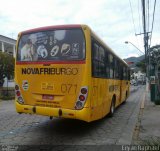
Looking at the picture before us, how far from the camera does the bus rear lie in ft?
25.0

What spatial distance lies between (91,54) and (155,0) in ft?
23.0

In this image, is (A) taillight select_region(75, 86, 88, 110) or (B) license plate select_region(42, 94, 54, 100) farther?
(B) license plate select_region(42, 94, 54, 100)

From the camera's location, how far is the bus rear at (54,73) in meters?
7.63

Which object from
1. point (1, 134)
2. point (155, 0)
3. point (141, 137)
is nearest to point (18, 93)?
point (1, 134)

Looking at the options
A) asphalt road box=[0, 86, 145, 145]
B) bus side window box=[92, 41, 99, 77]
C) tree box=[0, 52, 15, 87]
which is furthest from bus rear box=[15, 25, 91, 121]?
tree box=[0, 52, 15, 87]

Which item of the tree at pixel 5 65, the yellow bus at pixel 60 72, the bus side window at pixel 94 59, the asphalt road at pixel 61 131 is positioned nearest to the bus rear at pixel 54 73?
the yellow bus at pixel 60 72

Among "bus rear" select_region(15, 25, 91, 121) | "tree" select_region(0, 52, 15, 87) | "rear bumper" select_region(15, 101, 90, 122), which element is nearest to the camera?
"rear bumper" select_region(15, 101, 90, 122)

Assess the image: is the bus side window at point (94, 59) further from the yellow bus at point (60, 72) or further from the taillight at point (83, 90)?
the taillight at point (83, 90)

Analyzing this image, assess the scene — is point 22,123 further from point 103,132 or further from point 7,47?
point 7,47

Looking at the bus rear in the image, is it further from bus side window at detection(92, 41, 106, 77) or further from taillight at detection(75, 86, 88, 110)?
bus side window at detection(92, 41, 106, 77)

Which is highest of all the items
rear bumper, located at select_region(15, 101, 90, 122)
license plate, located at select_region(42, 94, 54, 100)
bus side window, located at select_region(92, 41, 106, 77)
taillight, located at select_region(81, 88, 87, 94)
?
bus side window, located at select_region(92, 41, 106, 77)

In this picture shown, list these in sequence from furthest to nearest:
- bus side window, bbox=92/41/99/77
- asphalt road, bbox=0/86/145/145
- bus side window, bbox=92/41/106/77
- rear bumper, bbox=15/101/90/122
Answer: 1. bus side window, bbox=92/41/106/77
2. bus side window, bbox=92/41/99/77
3. rear bumper, bbox=15/101/90/122
4. asphalt road, bbox=0/86/145/145

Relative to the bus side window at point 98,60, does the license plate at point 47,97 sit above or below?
below

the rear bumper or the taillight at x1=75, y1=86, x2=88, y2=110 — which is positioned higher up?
the taillight at x1=75, y1=86, x2=88, y2=110
